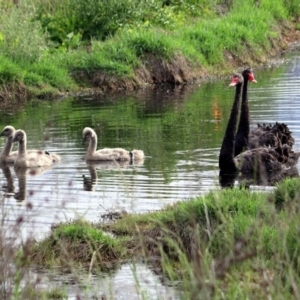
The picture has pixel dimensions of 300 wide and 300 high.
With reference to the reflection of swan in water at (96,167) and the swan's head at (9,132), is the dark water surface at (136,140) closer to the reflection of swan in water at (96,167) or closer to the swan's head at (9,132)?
the reflection of swan in water at (96,167)

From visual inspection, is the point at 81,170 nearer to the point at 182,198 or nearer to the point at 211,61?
the point at 182,198

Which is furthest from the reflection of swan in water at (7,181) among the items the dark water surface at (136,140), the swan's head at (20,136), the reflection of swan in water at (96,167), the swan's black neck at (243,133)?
the swan's black neck at (243,133)

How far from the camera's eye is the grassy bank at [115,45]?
1952 centimetres

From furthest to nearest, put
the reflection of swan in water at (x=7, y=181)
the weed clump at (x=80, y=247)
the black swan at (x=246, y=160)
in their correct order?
the black swan at (x=246, y=160), the reflection of swan in water at (x=7, y=181), the weed clump at (x=80, y=247)

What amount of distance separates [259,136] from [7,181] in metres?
3.50

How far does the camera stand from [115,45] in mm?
20844

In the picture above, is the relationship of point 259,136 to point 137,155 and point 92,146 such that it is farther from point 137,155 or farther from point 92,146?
point 92,146

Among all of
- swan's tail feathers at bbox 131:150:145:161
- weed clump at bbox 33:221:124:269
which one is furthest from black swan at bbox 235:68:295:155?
weed clump at bbox 33:221:124:269

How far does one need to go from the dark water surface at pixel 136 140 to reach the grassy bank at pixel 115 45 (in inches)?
28.5

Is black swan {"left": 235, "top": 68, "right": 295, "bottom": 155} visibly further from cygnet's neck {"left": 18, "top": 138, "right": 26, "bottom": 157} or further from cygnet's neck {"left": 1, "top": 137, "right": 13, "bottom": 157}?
cygnet's neck {"left": 1, "top": 137, "right": 13, "bottom": 157}

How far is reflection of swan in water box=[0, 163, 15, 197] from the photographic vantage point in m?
11.5

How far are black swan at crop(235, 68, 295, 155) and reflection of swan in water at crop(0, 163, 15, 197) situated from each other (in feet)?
10.0

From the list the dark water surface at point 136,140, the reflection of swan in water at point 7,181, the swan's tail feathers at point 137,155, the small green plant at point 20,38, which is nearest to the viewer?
the dark water surface at point 136,140

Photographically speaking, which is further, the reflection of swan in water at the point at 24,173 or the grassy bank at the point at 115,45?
the grassy bank at the point at 115,45
